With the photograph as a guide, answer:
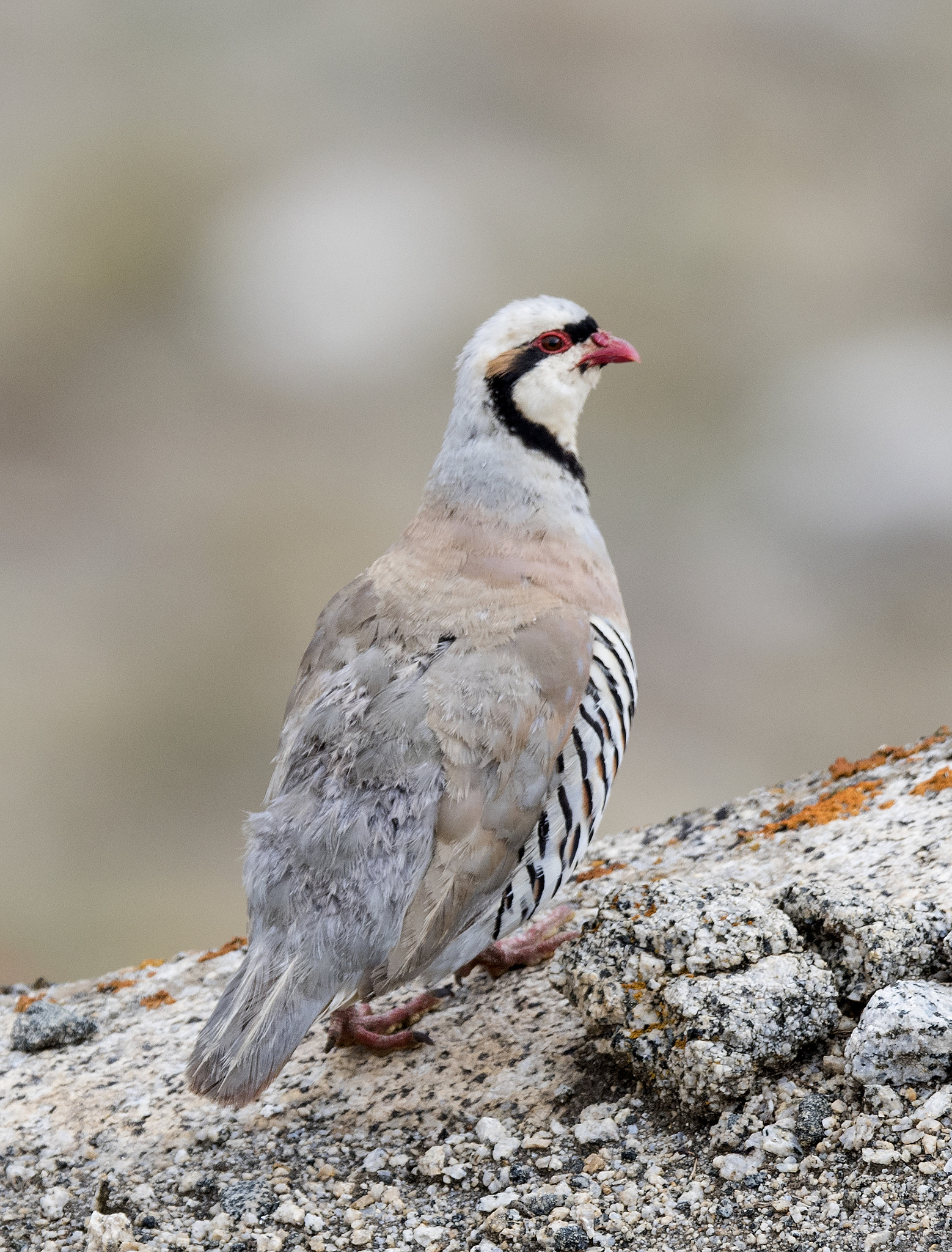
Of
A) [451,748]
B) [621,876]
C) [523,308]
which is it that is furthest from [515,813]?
[523,308]

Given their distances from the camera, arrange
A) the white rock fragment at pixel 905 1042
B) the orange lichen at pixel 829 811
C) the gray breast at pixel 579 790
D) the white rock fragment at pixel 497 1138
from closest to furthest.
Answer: the white rock fragment at pixel 905 1042
the white rock fragment at pixel 497 1138
the gray breast at pixel 579 790
the orange lichen at pixel 829 811

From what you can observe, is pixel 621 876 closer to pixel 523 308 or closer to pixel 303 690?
pixel 303 690

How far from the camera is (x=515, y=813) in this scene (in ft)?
11.3

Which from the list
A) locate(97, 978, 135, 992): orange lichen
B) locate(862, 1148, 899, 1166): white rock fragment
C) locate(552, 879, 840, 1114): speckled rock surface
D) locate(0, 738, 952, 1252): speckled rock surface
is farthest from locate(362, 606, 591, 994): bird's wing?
locate(97, 978, 135, 992): orange lichen

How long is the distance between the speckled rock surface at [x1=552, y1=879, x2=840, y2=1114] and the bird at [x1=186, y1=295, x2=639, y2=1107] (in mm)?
406

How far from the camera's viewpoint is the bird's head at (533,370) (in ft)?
14.2

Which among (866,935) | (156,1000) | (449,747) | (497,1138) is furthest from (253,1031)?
(866,935)

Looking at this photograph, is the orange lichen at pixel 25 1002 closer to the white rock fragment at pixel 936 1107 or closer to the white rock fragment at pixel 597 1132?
the white rock fragment at pixel 597 1132

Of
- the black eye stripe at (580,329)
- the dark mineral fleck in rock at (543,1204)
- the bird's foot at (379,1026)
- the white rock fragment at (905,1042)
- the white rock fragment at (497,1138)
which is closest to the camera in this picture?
the white rock fragment at (905,1042)

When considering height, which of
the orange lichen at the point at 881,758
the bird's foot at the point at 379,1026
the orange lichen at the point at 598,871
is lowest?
Result: the bird's foot at the point at 379,1026

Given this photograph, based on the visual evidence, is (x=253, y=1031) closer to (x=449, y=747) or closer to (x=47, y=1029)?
(x=449, y=747)

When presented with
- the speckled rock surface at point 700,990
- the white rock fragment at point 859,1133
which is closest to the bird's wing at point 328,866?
the speckled rock surface at point 700,990

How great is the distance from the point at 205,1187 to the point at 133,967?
1.75m

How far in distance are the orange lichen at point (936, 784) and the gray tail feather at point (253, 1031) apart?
2.17 metres
